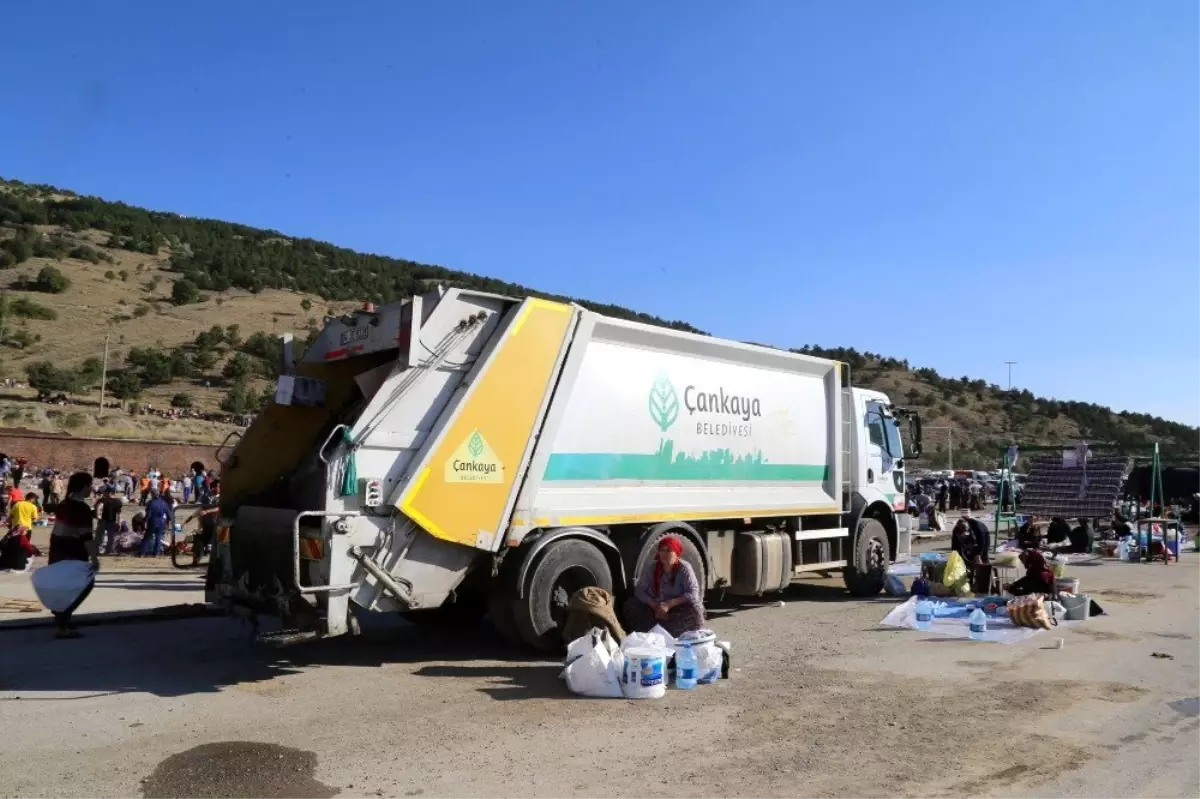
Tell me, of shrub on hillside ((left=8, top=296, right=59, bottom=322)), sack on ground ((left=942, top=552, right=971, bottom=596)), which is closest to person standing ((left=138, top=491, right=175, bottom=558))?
sack on ground ((left=942, top=552, right=971, bottom=596))

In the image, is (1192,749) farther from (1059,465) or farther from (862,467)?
(1059,465)

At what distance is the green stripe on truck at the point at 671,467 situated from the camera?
787cm

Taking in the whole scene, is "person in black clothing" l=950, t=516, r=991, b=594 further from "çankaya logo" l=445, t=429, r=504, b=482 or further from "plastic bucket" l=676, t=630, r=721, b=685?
"çankaya logo" l=445, t=429, r=504, b=482

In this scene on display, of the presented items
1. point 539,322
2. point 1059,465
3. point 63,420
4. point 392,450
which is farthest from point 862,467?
point 63,420

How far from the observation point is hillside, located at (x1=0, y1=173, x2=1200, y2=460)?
45.6 metres

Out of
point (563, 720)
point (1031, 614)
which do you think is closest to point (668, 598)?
point (563, 720)

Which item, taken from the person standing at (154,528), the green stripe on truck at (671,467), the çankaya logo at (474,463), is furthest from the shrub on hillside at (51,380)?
the çankaya logo at (474,463)

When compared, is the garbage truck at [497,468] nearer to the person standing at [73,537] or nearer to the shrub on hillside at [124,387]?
the person standing at [73,537]

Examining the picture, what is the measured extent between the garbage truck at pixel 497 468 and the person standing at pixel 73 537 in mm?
1666

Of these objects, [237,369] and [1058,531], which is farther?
[237,369]

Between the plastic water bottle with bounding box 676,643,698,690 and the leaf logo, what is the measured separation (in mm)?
2566

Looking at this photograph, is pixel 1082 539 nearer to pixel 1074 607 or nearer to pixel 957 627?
pixel 1074 607

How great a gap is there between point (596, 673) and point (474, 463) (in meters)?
1.84

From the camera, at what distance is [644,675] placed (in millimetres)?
6367
